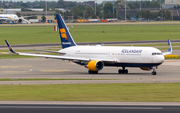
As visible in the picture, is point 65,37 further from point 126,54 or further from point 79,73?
point 126,54

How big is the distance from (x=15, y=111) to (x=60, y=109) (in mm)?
2988

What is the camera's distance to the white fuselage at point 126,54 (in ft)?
153

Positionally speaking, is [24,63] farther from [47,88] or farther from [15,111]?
[15,111]

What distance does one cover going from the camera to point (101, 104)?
26547mm

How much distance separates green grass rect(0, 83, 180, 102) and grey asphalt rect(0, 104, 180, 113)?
2632 mm

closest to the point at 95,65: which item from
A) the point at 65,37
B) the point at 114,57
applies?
the point at 114,57

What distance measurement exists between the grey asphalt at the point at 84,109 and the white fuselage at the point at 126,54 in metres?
21.8

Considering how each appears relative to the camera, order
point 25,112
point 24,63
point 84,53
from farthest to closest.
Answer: point 24,63 → point 84,53 → point 25,112

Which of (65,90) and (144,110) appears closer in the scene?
(144,110)

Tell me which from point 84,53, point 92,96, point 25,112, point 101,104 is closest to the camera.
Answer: point 25,112

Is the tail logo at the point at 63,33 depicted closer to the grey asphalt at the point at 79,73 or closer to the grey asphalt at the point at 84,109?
the grey asphalt at the point at 79,73

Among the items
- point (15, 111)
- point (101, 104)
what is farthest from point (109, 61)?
point (15, 111)

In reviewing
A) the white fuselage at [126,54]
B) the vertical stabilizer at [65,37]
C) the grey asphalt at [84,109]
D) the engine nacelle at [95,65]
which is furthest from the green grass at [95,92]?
the vertical stabilizer at [65,37]

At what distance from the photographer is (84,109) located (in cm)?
2469
